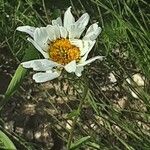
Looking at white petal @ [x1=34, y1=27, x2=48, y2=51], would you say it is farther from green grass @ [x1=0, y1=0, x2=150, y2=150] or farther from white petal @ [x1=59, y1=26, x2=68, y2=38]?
green grass @ [x1=0, y1=0, x2=150, y2=150]

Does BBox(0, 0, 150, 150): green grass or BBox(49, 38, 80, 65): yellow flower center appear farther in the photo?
BBox(0, 0, 150, 150): green grass

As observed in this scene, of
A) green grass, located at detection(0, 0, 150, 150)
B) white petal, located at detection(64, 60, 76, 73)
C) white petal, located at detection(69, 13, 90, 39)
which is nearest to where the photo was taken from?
white petal, located at detection(64, 60, 76, 73)

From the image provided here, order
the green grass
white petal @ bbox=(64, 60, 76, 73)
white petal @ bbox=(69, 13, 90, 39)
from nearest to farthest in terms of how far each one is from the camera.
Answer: white petal @ bbox=(64, 60, 76, 73)
white petal @ bbox=(69, 13, 90, 39)
the green grass

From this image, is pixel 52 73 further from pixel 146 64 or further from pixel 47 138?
pixel 47 138

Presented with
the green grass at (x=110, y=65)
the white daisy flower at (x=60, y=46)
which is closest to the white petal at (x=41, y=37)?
the white daisy flower at (x=60, y=46)

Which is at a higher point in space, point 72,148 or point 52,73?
point 52,73

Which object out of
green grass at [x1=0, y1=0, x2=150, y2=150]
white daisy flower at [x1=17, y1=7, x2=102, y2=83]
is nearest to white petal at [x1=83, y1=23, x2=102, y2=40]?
white daisy flower at [x1=17, y1=7, x2=102, y2=83]

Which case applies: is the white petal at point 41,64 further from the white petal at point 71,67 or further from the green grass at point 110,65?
the green grass at point 110,65

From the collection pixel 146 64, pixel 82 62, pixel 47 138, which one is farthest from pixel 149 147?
pixel 47 138
